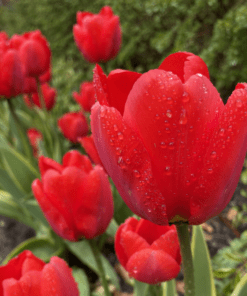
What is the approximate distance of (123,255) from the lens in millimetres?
576

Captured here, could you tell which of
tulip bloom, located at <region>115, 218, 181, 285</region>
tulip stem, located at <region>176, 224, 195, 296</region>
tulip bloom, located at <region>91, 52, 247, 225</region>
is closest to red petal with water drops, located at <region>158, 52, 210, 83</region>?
tulip bloom, located at <region>91, 52, 247, 225</region>

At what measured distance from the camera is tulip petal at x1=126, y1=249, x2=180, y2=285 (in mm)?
511

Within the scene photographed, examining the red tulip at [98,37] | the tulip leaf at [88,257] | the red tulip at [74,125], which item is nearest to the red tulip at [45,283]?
the tulip leaf at [88,257]

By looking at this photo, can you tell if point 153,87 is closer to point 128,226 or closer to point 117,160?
point 117,160

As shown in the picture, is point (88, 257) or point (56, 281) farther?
point (88, 257)

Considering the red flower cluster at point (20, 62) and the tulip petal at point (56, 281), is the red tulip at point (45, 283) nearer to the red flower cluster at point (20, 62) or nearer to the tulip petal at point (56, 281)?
the tulip petal at point (56, 281)

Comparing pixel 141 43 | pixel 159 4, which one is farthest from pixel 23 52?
pixel 141 43

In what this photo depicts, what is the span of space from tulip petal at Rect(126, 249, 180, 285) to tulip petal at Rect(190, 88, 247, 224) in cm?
19

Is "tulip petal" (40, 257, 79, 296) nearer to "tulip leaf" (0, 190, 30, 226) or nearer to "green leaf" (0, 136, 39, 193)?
"green leaf" (0, 136, 39, 193)

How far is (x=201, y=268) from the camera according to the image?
2.19 ft

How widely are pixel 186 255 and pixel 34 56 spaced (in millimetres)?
1252

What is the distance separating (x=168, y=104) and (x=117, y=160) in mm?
74

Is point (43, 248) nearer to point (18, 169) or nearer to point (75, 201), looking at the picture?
point (18, 169)

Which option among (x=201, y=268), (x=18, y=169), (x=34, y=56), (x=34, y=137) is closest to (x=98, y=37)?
(x=34, y=56)
